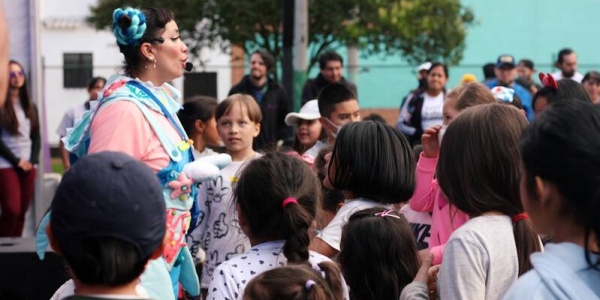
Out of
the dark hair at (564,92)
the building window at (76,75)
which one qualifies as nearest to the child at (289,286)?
the dark hair at (564,92)

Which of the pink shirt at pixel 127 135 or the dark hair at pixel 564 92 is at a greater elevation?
the dark hair at pixel 564 92

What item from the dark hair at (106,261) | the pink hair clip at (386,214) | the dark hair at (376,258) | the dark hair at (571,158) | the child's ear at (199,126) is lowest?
the dark hair at (376,258)

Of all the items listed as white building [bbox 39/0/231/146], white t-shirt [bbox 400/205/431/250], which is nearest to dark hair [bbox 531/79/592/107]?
white t-shirt [bbox 400/205/431/250]

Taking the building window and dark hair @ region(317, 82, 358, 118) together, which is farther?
the building window

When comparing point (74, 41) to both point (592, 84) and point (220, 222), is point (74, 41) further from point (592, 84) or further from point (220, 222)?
point (220, 222)

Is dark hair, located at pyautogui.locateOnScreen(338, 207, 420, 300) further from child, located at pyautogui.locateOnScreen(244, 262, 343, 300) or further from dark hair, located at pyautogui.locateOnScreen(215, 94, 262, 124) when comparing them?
dark hair, located at pyautogui.locateOnScreen(215, 94, 262, 124)

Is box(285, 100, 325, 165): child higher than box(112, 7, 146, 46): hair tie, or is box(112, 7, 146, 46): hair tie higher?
box(112, 7, 146, 46): hair tie

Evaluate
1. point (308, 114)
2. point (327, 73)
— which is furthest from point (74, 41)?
point (308, 114)

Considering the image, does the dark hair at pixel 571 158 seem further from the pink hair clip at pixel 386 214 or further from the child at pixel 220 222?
the child at pixel 220 222

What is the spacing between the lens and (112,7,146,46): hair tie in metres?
4.35

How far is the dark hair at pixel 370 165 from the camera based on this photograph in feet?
14.0

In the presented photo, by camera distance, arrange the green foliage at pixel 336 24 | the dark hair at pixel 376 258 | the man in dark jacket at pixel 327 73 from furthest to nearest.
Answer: the green foliage at pixel 336 24
the man in dark jacket at pixel 327 73
the dark hair at pixel 376 258

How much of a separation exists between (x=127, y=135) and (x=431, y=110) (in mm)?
7293

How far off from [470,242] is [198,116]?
3.99 metres
